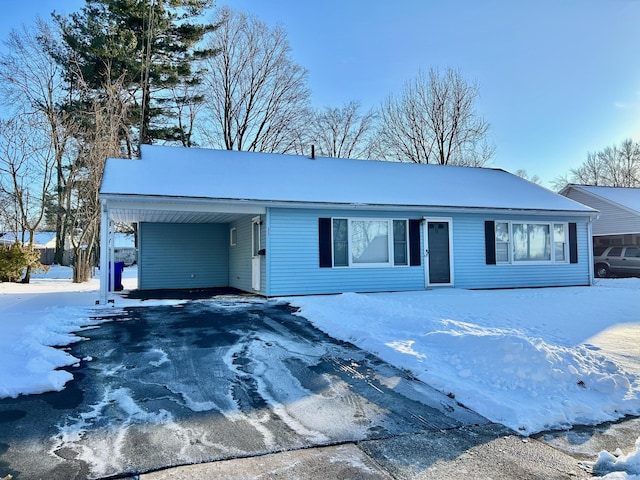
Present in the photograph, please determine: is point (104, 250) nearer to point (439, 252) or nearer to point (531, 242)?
point (439, 252)

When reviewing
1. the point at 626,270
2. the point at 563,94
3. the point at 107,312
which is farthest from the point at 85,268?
the point at 626,270

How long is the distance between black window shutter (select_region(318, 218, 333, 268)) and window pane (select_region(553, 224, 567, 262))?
24.9 ft

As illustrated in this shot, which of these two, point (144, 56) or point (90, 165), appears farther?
point (144, 56)

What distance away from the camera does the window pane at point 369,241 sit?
11.8 meters

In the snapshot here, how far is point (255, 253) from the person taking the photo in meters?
11.9

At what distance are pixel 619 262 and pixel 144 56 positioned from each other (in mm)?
24582

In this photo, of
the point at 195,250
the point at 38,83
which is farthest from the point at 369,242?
the point at 38,83

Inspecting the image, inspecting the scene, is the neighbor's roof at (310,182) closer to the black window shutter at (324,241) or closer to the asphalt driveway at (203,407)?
the black window shutter at (324,241)

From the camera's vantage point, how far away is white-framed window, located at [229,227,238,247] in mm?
14062

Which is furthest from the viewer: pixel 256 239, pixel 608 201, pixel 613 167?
pixel 613 167

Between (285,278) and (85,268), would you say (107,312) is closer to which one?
(285,278)

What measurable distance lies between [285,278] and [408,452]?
27.1 ft

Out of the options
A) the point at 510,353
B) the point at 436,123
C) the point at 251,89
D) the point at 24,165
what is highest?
the point at 251,89

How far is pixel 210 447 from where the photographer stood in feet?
9.55
